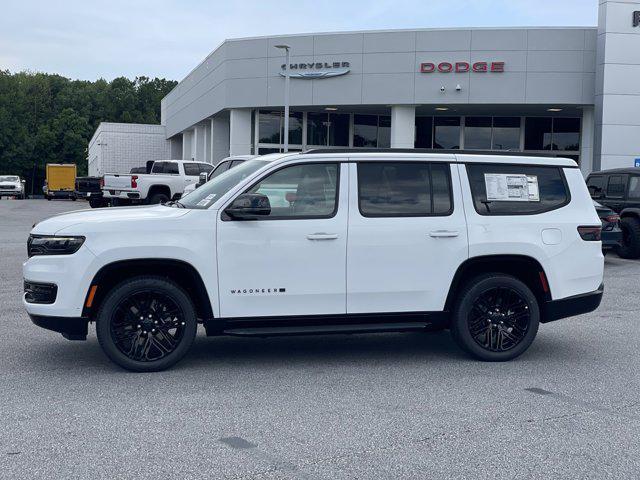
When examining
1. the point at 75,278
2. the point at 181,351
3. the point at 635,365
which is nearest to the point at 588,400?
the point at 635,365

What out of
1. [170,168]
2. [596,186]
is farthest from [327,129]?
[596,186]

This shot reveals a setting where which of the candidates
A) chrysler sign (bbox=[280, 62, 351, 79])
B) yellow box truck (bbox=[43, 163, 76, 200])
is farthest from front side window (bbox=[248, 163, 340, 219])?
yellow box truck (bbox=[43, 163, 76, 200])

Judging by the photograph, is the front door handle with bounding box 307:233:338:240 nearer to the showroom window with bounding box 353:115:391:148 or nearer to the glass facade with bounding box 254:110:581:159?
the glass facade with bounding box 254:110:581:159

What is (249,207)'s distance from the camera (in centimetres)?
691

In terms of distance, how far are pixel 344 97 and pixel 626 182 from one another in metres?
21.3

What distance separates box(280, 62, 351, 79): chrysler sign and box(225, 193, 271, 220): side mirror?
102 ft

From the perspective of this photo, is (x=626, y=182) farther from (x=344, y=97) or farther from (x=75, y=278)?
(x=344, y=97)

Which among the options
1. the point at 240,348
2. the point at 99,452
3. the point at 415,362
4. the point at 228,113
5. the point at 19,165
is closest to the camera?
the point at 99,452

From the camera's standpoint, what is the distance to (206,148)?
53.0m

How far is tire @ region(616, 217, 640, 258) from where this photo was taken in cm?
1734

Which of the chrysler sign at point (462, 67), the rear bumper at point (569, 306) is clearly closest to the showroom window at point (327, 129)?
the chrysler sign at point (462, 67)

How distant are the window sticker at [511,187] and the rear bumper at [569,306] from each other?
97 centimetres

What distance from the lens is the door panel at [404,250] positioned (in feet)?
23.5

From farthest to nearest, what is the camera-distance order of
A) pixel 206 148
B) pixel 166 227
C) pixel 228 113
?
pixel 206 148 → pixel 228 113 → pixel 166 227
